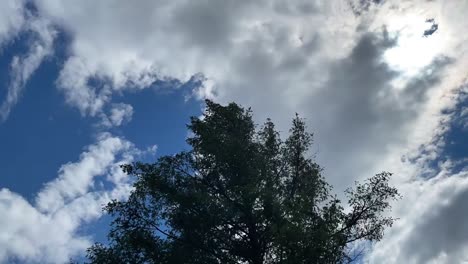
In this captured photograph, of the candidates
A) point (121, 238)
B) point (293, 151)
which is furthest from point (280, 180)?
point (121, 238)

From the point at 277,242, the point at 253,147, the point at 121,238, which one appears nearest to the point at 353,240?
the point at 277,242

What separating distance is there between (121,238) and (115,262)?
838 millimetres

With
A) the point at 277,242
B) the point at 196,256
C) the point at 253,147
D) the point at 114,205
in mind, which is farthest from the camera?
the point at 253,147

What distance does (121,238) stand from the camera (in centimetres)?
1620

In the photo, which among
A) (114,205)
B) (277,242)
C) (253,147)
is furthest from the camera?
(253,147)

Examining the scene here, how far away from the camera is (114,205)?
55.3 feet

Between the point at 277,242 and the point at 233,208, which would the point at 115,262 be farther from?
the point at 277,242

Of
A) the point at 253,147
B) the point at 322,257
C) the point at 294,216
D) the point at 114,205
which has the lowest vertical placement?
the point at 322,257

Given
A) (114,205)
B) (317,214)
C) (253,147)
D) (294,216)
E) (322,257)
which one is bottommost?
(322,257)

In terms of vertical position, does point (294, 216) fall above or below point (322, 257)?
above

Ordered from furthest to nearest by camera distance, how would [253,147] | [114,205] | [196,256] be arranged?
[253,147], [114,205], [196,256]

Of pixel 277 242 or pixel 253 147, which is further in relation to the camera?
pixel 253 147

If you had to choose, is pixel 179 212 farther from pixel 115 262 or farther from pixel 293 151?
pixel 293 151

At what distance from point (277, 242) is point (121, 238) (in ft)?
19.0
